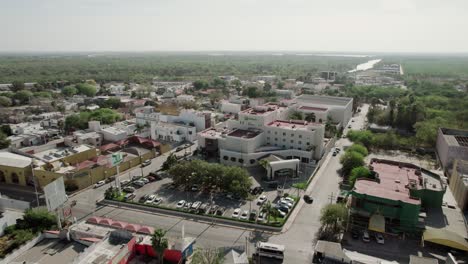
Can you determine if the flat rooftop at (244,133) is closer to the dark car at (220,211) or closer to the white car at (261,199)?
the white car at (261,199)

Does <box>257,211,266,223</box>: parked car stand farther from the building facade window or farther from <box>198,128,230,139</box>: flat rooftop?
the building facade window

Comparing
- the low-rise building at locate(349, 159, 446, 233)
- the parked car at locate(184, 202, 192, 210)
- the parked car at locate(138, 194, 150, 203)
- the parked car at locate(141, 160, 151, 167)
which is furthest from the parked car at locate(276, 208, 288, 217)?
the parked car at locate(141, 160, 151, 167)

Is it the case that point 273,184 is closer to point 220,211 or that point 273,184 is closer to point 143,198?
point 220,211

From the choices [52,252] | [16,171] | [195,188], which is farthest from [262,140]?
[16,171]

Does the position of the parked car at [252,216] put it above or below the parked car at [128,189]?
above

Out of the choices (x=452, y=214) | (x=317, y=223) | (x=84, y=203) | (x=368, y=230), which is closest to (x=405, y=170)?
(x=452, y=214)

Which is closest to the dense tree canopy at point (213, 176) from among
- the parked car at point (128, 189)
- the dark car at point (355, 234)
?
Answer: the parked car at point (128, 189)

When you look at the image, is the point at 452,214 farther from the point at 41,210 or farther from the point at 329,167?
the point at 41,210
